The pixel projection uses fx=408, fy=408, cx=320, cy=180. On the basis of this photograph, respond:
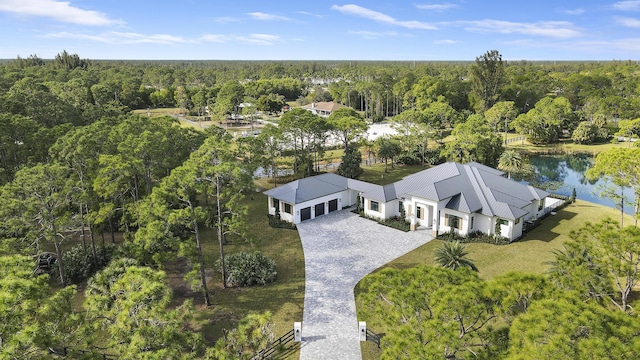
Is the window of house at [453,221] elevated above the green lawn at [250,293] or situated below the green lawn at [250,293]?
above

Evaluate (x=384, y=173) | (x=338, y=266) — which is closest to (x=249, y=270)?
(x=338, y=266)

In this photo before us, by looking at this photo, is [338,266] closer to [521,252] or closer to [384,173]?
[521,252]

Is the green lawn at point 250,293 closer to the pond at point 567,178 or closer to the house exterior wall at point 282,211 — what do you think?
the house exterior wall at point 282,211

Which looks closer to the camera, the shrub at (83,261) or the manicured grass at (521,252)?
the shrub at (83,261)

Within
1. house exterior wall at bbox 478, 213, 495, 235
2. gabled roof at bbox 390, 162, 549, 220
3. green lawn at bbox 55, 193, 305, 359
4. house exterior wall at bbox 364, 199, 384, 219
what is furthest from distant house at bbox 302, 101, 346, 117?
green lawn at bbox 55, 193, 305, 359

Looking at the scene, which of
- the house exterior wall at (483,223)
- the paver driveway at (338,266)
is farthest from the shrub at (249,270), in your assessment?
the house exterior wall at (483,223)

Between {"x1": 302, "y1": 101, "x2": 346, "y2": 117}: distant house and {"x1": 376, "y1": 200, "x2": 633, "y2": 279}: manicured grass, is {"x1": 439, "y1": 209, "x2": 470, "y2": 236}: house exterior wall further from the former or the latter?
{"x1": 302, "y1": 101, "x2": 346, "y2": 117}: distant house

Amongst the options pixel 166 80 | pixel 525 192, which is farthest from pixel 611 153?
pixel 166 80

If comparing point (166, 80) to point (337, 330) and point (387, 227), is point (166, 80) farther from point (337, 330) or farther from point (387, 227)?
point (337, 330)
